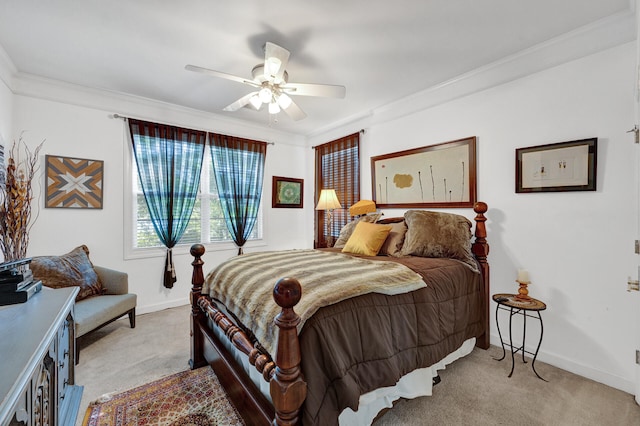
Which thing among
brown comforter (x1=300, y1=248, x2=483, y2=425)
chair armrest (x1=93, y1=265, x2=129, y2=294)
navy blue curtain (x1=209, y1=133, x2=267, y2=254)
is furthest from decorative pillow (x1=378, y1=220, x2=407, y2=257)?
chair armrest (x1=93, y1=265, x2=129, y2=294)

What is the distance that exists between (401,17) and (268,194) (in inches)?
126

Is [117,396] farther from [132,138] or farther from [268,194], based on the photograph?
[268,194]

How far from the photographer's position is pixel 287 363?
43.8 inches

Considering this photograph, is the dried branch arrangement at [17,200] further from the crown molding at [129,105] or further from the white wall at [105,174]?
the crown molding at [129,105]

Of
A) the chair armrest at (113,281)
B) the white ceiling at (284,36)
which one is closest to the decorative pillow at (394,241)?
the white ceiling at (284,36)

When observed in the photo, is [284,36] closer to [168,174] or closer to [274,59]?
[274,59]

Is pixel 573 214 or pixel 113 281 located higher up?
pixel 573 214

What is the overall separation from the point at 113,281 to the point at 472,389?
348 centimetres

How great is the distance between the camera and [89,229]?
124 inches

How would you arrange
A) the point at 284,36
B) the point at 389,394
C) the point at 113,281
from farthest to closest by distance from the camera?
the point at 113,281 < the point at 284,36 < the point at 389,394

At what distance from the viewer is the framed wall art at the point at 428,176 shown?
2893 millimetres

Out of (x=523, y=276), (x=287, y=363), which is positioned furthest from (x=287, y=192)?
(x=287, y=363)

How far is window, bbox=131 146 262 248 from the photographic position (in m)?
3.56

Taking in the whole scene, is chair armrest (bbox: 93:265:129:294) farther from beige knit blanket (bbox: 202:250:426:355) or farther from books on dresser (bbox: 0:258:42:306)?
books on dresser (bbox: 0:258:42:306)
